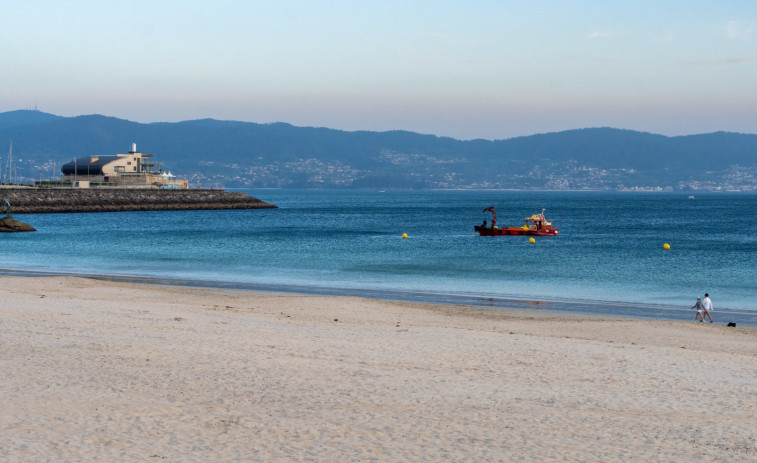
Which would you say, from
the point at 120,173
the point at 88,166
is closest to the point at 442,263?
the point at 120,173

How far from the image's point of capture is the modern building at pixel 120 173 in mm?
150625

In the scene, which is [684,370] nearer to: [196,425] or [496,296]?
[196,425]

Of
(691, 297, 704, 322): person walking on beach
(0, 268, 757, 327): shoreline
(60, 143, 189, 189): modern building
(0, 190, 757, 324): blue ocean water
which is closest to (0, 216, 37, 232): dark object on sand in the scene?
(0, 190, 757, 324): blue ocean water

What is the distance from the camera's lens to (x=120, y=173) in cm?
15212

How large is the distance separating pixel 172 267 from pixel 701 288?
28.0 metres

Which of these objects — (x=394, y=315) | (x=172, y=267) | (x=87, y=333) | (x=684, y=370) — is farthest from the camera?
(x=172, y=267)

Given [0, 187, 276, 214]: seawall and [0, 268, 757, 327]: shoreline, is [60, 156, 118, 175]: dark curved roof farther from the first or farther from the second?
[0, 268, 757, 327]: shoreline

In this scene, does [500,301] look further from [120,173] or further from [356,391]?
[120,173]

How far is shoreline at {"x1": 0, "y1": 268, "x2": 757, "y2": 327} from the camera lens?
92.5ft

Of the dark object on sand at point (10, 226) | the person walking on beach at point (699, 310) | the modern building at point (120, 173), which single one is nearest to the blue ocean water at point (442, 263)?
the person walking on beach at point (699, 310)

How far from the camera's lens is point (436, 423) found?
1169 centimetres

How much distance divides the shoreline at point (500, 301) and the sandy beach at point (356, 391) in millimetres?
5589

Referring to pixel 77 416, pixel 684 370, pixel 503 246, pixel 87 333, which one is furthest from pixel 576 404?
pixel 503 246

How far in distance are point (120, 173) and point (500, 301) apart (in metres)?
133
